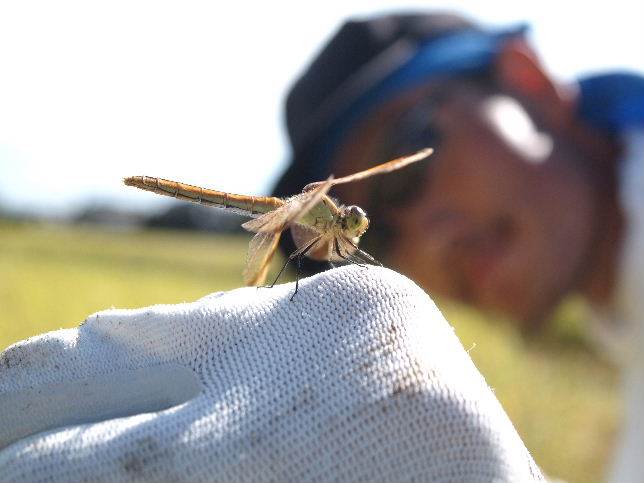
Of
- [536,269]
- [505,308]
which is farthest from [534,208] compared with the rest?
[505,308]

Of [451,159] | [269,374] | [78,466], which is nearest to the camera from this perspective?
[78,466]

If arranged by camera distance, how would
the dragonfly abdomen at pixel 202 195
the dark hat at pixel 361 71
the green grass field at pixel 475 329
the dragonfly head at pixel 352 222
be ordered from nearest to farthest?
1. the dragonfly abdomen at pixel 202 195
2. the dragonfly head at pixel 352 222
3. the dark hat at pixel 361 71
4. the green grass field at pixel 475 329

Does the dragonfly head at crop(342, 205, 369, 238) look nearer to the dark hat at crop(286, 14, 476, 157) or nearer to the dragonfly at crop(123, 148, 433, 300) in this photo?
the dragonfly at crop(123, 148, 433, 300)

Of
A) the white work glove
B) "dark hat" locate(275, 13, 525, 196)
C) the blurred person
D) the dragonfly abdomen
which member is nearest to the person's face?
the blurred person

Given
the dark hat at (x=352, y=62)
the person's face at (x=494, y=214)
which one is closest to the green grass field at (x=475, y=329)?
the person's face at (x=494, y=214)

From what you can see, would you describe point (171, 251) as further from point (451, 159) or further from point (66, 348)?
point (66, 348)

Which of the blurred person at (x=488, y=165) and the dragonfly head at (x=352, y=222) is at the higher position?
the dragonfly head at (x=352, y=222)

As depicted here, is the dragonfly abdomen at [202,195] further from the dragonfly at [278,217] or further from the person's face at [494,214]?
the person's face at [494,214]

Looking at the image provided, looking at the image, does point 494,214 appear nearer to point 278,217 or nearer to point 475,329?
point 278,217

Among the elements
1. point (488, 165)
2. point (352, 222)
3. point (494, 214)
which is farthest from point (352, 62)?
point (352, 222)
